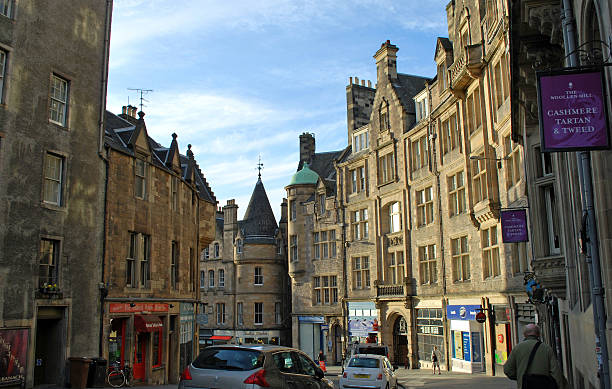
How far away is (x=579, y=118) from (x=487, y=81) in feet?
63.8

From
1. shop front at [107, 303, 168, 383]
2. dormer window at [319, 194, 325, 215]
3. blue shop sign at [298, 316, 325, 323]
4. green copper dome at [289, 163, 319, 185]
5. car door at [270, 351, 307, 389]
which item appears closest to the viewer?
car door at [270, 351, 307, 389]

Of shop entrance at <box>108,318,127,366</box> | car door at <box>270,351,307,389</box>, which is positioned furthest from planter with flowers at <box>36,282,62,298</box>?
car door at <box>270,351,307,389</box>

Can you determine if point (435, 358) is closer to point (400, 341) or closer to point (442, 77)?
point (400, 341)

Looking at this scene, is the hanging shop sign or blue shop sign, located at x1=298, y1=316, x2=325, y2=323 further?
blue shop sign, located at x1=298, y1=316, x2=325, y2=323

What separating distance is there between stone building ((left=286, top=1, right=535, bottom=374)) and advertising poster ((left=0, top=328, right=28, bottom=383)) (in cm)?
1808

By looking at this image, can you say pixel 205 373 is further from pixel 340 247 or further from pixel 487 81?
pixel 340 247

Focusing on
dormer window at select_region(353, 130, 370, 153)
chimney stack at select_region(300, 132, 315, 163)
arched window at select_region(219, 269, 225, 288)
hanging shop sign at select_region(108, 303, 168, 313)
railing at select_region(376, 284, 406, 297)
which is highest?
chimney stack at select_region(300, 132, 315, 163)

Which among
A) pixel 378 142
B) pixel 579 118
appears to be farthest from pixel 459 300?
pixel 579 118

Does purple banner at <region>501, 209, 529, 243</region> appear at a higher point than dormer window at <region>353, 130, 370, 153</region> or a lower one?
lower

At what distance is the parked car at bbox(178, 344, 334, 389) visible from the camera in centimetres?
877

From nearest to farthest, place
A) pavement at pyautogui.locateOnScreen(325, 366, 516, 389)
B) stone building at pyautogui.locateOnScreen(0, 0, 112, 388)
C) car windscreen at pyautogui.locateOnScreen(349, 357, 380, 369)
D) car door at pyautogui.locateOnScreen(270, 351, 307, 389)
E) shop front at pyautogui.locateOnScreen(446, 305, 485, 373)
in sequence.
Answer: car door at pyautogui.locateOnScreen(270, 351, 307, 389) < stone building at pyautogui.locateOnScreen(0, 0, 112, 388) < car windscreen at pyautogui.locateOnScreen(349, 357, 380, 369) < pavement at pyautogui.locateOnScreen(325, 366, 516, 389) < shop front at pyautogui.locateOnScreen(446, 305, 485, 373)

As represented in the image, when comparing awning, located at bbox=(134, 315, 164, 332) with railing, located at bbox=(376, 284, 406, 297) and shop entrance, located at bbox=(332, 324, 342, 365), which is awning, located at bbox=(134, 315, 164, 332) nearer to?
railing, located at bbox=(376, 284, 406, 297)

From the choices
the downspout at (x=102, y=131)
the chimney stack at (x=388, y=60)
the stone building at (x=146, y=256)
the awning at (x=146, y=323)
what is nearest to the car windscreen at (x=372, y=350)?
the stone building at (x=146, y=256)

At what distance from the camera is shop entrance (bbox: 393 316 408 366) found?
123 feet
